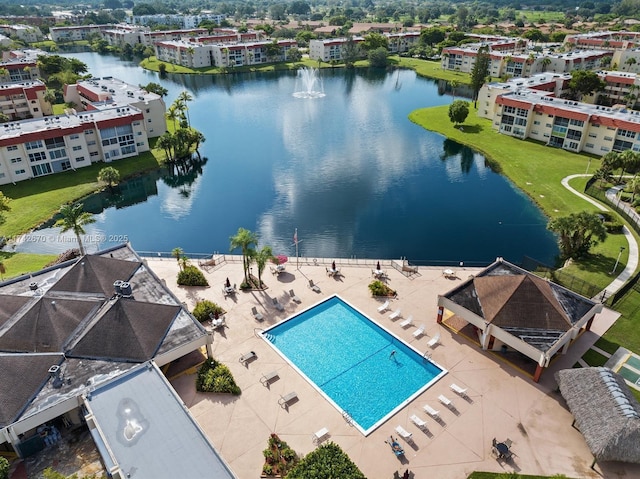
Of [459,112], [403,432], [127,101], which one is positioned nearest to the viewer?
[403,432]

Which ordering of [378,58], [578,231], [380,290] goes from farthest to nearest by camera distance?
[378,58] → [578,231] → [380,290]

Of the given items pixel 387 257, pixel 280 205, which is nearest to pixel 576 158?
pixel 387 257

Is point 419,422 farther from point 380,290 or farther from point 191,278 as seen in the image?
point 191,278

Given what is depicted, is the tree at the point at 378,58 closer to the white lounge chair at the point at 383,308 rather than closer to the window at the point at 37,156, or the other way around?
the window at the point at 37,156

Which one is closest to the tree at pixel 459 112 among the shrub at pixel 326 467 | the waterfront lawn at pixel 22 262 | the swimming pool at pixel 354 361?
the swimming pool at pixel 354 361

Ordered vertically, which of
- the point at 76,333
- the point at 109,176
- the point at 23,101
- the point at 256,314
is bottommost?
the point at 256,314

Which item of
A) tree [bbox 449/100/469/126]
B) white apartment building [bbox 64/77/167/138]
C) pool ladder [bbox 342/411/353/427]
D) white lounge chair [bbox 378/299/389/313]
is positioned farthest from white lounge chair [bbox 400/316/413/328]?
tree [bbox 449/100/469/126]

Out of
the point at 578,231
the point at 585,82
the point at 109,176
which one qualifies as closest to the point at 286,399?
the point at 578,231
